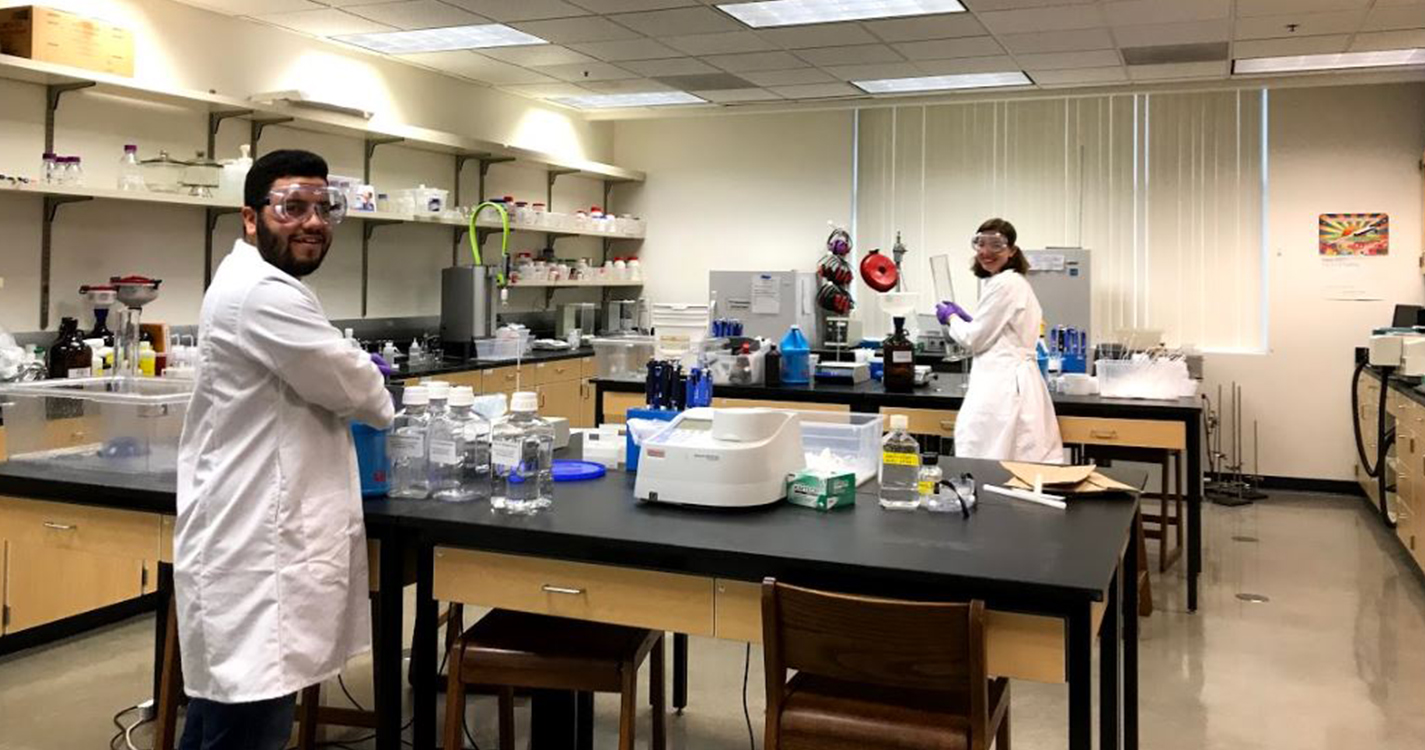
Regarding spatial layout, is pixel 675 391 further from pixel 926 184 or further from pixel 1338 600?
pixel 926 184

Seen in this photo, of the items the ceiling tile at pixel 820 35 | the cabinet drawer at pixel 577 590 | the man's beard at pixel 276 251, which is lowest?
the cabinet drawer at pixel 577 590

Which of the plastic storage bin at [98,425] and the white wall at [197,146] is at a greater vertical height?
the white wall at [197,146]

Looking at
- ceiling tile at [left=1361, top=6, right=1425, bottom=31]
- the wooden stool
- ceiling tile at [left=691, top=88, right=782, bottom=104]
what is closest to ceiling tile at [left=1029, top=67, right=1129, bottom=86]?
ceiling tile at [left=1361, top=6, right=1425, bottom=31]

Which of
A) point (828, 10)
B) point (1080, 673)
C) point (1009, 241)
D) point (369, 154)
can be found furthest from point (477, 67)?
point (1080, 673)

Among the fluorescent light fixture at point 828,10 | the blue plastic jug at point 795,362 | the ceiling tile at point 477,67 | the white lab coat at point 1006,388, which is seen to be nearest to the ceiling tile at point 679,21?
the fluorescent light fixture at point 828,10

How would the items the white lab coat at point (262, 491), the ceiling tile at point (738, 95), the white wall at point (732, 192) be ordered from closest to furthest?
the white lab coat at point (262, 491) < the ceiling tile at point (738, 95) < the white wall at point (732, 192)

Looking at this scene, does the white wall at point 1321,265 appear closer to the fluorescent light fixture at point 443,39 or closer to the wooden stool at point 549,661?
the fluorescent light fixture at point 443,39

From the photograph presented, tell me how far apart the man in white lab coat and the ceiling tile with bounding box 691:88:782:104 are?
5267 mm

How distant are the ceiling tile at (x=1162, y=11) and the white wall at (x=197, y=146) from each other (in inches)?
154

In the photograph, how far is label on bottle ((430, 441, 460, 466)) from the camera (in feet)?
7.07

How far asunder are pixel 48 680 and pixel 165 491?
1593 millimetres

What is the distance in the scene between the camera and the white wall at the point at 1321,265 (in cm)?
629

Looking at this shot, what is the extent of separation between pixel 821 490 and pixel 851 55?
4.24 meters

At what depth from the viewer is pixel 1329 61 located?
5.77 metres
